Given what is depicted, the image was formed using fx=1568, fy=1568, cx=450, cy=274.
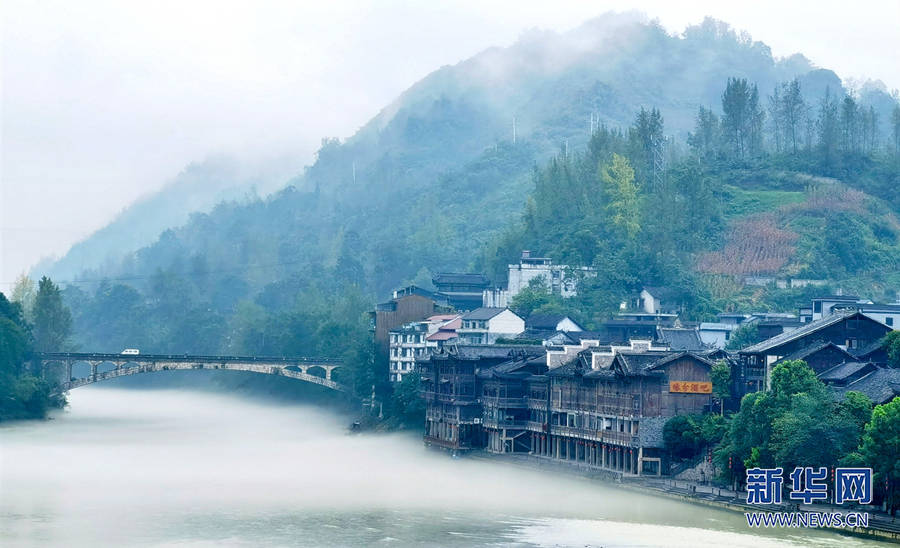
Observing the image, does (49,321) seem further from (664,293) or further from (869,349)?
(869,349)

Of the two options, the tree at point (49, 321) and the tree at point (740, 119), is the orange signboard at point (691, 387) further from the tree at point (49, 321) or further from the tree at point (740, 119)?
the tree at point (740, 119)

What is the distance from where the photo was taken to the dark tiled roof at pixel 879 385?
75938 millimetres

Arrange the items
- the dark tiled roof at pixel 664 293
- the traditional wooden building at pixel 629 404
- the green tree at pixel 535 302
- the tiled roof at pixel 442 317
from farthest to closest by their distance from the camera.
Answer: the dark tiled roof at pixel 664 293
the green tree at pixel 535 302
the tiled roof at pixel 442 317
the traditional wooden building at pixel 629 404

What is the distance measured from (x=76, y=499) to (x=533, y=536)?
26.1 m

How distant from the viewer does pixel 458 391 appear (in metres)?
112

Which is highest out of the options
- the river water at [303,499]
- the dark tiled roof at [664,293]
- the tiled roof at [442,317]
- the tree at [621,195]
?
the tree at [621,195]

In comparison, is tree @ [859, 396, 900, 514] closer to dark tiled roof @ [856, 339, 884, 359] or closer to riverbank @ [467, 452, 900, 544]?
riverbank @ [467, 452, 900, 544]

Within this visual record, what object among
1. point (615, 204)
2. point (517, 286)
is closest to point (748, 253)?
point (615, 204)

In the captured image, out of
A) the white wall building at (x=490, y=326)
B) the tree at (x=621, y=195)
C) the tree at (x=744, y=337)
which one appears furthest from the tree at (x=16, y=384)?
the tree at (x=621, y=195)

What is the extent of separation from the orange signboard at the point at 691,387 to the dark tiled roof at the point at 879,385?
11.6 meters

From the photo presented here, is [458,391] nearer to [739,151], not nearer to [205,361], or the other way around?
[205,361]

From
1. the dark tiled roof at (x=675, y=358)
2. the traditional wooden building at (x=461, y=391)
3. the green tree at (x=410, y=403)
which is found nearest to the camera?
the dark tiled roof at (x=675, y=358)

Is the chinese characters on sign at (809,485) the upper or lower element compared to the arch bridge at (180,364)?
lower

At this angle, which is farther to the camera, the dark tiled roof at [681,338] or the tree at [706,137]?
the tree at [706,137]
